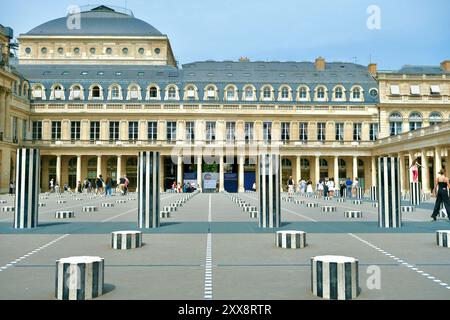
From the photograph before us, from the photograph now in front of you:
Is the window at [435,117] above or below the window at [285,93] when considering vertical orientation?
below

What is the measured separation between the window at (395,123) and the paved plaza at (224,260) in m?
51.3

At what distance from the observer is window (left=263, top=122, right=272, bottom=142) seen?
64062mm

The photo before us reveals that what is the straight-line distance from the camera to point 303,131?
64.8 m

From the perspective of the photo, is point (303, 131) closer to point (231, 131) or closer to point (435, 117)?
point (231, 131)

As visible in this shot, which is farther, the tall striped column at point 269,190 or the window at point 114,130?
the window at point 114,130

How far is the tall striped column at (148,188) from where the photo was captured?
1483 cm

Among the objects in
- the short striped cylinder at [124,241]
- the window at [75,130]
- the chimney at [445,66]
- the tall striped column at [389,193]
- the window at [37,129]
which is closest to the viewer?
the short striped cylinder at [124,241]

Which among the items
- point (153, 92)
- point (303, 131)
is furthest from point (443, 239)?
point (153, 92)

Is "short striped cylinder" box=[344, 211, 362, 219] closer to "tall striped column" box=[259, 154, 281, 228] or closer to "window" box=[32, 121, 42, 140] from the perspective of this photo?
"tall striped column" box=[259, 154, 281, 228]

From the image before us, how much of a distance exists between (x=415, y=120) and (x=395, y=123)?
2.52 m

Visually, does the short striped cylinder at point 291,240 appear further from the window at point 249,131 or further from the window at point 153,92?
the window at point 153,92

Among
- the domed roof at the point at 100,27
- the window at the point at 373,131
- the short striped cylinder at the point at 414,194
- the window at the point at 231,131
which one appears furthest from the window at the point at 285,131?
the short striped cylinder at the point at 414,194

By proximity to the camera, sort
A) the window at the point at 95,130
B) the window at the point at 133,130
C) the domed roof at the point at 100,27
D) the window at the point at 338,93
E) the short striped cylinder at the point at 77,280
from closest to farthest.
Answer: the short striped cylinder at the point at 77,280 → the window at the point at 95,130 → the window at the point at 133,130 → the window at the point at 338,93 → the domed roof at the point at 100,27
